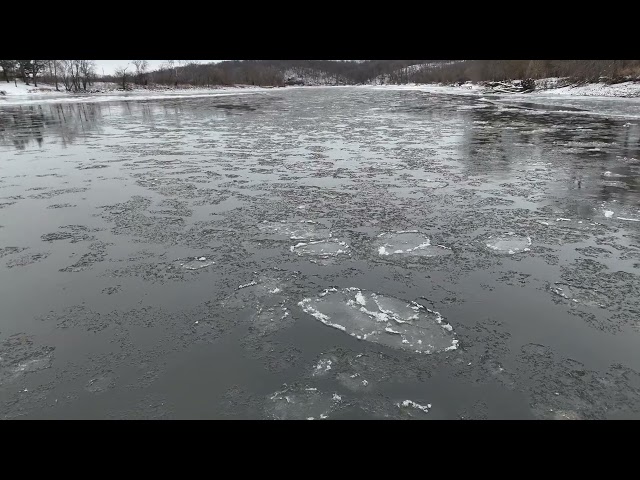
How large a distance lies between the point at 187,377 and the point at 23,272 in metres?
3.92

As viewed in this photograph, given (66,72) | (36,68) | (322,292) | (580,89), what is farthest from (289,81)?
(322,292)

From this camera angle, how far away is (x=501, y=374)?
14.0ft

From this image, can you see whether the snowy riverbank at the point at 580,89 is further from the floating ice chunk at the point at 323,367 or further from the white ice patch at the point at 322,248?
the floating ice chunk at the point at 323,367

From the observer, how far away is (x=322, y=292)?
5871 mm

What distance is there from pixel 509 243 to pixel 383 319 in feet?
11.0

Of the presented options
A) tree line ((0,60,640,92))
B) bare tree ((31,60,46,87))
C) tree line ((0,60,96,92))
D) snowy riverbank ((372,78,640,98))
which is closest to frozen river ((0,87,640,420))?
tree line ((0,60,640,92))

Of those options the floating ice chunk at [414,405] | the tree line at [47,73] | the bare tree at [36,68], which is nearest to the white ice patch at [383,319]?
the floating ice chunk at [414,405]

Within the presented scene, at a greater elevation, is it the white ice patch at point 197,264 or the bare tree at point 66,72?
the bare tree at point 66,72

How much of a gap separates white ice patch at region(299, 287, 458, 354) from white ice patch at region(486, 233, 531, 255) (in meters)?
2.44

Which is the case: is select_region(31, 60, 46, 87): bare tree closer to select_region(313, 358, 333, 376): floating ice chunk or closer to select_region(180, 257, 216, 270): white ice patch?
select_region(180, 257, 216, 270): white ice patch

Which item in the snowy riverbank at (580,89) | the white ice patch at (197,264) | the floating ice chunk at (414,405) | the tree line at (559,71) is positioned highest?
the tree line at (559,71)

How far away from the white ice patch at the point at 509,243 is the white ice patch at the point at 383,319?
2.44 m

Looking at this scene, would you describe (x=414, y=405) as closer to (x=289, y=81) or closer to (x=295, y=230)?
(x=295, y=230)

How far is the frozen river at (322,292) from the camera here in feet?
13.2
